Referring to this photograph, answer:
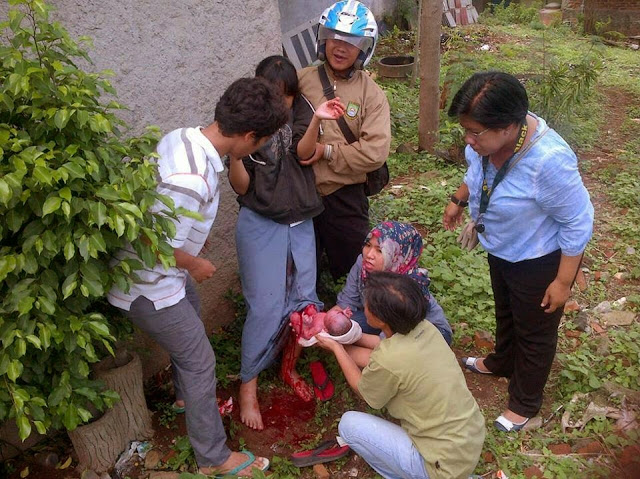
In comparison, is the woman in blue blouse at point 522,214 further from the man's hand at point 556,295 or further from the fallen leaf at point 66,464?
the fallen leaf at point 66,464

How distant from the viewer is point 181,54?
324 cm

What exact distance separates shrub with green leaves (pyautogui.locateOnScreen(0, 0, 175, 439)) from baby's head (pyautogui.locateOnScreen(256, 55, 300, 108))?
3.54 ft

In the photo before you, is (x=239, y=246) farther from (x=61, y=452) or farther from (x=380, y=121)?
(x=61, y=452)

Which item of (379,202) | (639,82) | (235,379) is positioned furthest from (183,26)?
(639,82)

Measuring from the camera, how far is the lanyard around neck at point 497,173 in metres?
2.48

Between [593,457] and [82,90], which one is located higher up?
[82,90]

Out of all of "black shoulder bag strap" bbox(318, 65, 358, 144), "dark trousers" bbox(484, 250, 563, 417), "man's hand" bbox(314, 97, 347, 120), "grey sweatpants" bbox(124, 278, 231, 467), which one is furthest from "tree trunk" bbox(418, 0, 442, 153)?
"grey sweatpants" bbox(124, 278, 231, 467)

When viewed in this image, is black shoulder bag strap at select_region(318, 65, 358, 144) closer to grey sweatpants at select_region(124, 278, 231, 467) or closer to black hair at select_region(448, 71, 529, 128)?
black hair at select_region(448, 71, 529, 128)

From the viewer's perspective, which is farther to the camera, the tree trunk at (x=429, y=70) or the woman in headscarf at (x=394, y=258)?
the tree trunk at (x=429, y=70)

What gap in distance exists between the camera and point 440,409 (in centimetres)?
255

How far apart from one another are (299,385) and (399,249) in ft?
3.48

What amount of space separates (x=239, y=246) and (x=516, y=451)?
1.93 m

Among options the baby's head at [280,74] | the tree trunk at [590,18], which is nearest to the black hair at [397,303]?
the baby's head at [280,74]

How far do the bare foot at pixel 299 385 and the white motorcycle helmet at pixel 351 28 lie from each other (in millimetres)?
1933
